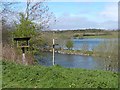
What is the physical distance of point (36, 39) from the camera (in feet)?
66.6

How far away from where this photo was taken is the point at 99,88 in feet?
19.0

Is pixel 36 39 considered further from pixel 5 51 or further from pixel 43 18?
pixel 5 51

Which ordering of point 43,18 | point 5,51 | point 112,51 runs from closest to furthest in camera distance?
point 5,51 < point 43,18 < point 112,51

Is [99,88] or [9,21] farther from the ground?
[9,21]

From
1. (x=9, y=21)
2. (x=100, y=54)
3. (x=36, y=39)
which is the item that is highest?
(x=9, y=21)

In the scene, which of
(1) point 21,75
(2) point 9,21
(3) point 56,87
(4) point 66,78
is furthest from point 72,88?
(2) point 9,21

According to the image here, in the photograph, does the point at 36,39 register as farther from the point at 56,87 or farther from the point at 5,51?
the point at 56,87

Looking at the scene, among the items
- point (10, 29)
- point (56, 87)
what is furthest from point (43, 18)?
point (56, 87)

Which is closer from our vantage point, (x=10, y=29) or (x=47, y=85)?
(x=47, y=85)

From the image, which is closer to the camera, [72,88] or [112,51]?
[72,88]

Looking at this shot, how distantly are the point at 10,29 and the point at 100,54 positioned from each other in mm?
13082

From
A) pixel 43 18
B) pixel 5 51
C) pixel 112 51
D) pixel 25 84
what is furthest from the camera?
pixel 112 51

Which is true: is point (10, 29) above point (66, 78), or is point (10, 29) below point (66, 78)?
above

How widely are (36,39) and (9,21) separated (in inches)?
92.6
